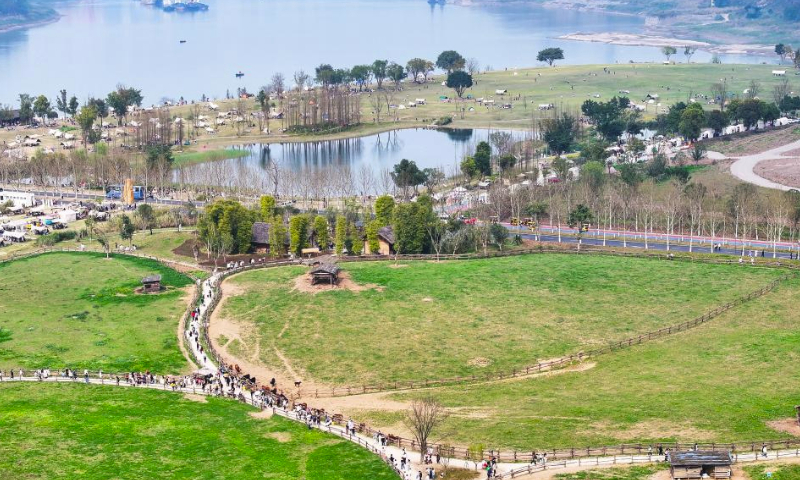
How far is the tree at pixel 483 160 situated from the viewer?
136625 mm

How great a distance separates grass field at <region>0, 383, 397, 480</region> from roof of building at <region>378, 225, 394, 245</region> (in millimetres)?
37906

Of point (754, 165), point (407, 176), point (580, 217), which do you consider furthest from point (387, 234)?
point (754, 165)

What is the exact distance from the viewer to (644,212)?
351 ft

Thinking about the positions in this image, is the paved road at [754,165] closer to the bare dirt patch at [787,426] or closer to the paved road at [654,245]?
the paved road at [654,245]

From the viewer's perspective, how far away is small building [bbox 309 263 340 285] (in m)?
83.2

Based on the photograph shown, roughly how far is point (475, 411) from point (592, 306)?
2336 centimetres

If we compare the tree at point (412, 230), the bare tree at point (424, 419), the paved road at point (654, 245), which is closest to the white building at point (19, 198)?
the tree at point (412, 230)

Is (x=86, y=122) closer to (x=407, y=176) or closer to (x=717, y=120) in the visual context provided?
(x=407, y=176)

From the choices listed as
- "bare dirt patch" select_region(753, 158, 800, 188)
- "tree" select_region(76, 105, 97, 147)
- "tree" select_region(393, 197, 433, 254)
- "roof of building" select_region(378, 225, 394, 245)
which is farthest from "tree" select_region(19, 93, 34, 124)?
"bare dirt patch" select_region(753, 158, 800, 188)

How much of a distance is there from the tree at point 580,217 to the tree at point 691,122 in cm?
5083

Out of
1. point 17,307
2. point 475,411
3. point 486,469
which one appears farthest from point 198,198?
point 486,469

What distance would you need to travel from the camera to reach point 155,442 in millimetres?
54781

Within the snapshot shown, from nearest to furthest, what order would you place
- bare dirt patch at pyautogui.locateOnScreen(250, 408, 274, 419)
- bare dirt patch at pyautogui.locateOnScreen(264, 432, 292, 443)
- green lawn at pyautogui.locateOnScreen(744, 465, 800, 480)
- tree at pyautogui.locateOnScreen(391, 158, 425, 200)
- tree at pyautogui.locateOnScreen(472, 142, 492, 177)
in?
green lawn at pyautogui.locateOnScreen(744, 465, 800, 480), bare dirt patch at pyautogui.locateOnScreen(264, 432, 292, 443), bare dirt patch at pyautogui.locateOnScreen(250, 408, 274, 419), tree at pyautogui.locateOnScreen(391, 158, 425, 200), tree at pyautogui.locateOnScreen(472, 142, 492, 177)

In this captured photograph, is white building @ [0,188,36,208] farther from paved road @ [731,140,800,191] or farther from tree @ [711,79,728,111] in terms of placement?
tree @ [711,79,728,111]
